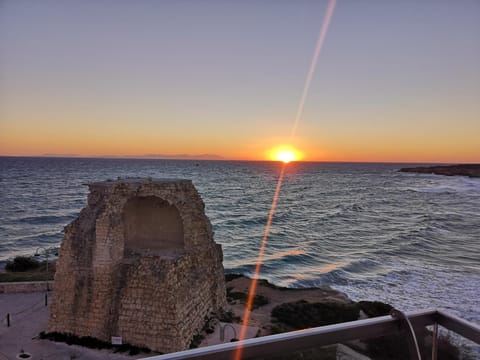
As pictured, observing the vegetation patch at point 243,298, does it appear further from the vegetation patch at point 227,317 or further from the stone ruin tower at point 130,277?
the stone ruin tower at point 130,277

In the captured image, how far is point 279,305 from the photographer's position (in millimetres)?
17844

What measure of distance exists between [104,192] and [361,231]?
→ 3128cm

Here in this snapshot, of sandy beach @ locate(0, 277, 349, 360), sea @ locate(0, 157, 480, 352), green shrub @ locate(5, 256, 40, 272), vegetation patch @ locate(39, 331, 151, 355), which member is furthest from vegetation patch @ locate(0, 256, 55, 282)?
vegetation patch @ locate(39, 331, 151, 355)

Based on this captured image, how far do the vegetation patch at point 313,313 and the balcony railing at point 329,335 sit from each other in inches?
569

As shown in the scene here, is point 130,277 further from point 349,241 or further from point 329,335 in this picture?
point 349,241

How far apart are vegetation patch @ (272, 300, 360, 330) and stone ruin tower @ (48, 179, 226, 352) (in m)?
4.10

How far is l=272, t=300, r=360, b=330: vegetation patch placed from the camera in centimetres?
1598

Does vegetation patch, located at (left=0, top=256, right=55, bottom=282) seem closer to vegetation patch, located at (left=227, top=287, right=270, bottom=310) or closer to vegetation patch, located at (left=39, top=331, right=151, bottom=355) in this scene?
vegetation patch, located at (left=39, top=331, right=151, bottom=355)

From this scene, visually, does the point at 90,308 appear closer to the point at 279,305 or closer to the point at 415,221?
the point at 279,305

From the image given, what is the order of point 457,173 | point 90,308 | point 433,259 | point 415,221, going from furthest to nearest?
point 457,173 → point 415,221 → point 433,259 → point 90,308

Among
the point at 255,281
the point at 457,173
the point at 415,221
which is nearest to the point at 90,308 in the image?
the point at 255,281

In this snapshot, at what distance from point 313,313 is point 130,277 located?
28.7 ft

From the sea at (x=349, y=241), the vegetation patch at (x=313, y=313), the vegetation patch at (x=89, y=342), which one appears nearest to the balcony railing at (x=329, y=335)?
the sea at (x=349, y=241)

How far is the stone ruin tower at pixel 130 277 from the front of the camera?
11.3 meters
